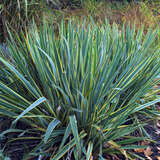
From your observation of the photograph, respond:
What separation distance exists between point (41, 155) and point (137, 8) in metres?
4.43

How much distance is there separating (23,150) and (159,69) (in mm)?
1366

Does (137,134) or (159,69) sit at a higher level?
(159,69)

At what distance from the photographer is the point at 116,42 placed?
93.1 inches

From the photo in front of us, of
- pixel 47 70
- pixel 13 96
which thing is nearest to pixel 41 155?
pixel 13 96

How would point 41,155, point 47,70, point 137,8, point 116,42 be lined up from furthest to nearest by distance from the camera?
point 137,8, point 116,42, point 47,70, point 41,155

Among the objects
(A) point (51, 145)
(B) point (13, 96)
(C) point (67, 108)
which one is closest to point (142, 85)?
(C) point (67, 108)

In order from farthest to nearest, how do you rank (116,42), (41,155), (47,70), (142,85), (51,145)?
(116,42), (142,85), (47,70), (51,145), (41,155)

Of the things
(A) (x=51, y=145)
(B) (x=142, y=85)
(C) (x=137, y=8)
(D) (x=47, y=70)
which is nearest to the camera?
(A) (x=51, y=145)

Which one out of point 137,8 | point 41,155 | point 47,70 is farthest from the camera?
point 137,8

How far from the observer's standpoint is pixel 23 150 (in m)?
1.84

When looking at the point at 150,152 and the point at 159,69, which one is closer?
the point at 150,152

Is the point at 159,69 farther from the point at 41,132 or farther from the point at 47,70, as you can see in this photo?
the point at 41,132

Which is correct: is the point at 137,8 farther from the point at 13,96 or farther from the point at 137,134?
the point at 13,96

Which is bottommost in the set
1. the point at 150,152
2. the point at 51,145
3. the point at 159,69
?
the point at 150,152
